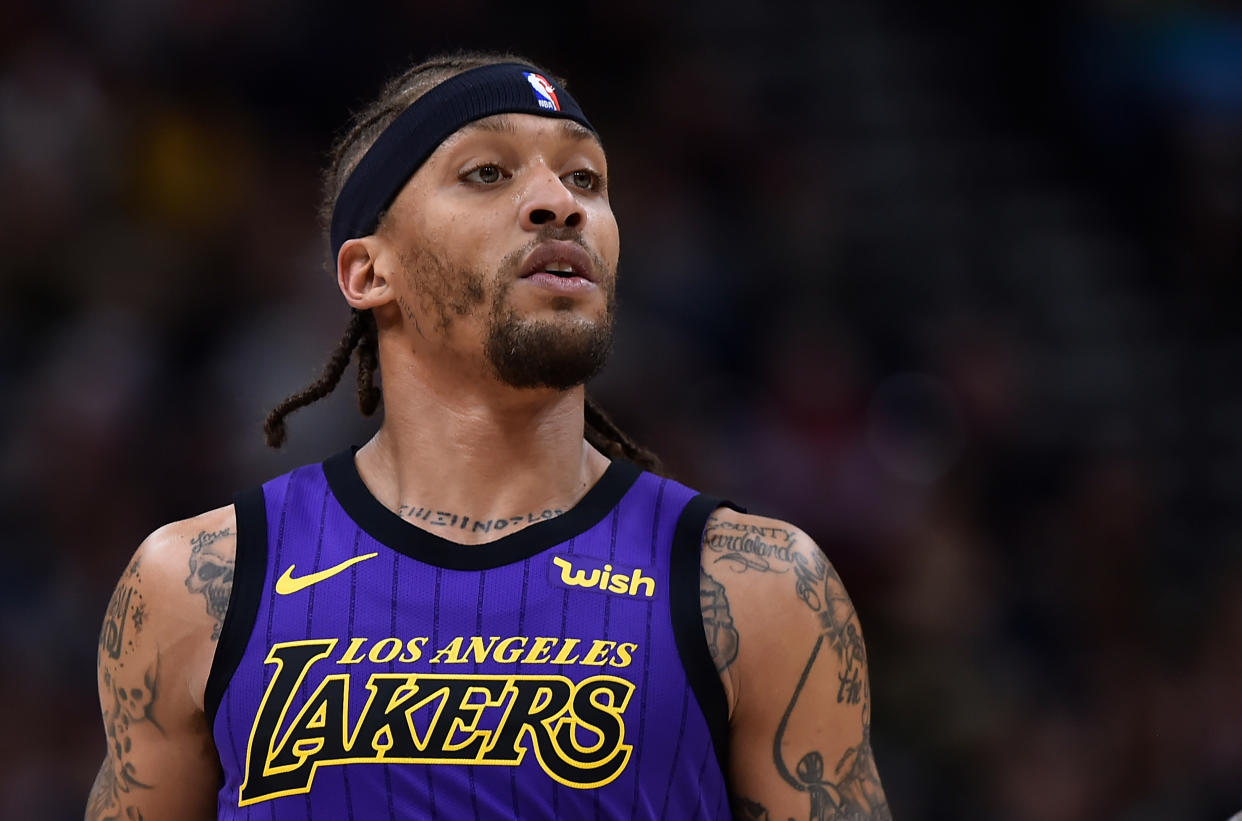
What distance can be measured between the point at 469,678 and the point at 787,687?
0.64 meters

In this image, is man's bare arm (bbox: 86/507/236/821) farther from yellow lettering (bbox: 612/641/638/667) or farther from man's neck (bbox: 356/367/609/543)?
yellow lettering (bbox: 612/641/638/667)

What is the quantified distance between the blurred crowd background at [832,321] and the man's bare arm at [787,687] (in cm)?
435

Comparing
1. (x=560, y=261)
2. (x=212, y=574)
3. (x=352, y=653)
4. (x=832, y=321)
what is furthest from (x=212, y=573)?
(x=832, y=321)

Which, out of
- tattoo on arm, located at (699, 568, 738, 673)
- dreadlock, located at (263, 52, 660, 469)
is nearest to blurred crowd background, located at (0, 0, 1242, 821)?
dreadlock, located at (263, 52, 660, 469)

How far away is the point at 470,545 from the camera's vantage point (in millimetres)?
3332

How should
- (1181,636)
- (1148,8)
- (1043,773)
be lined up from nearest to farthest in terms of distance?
(1043,773) → (1181,636) → (1148,8)

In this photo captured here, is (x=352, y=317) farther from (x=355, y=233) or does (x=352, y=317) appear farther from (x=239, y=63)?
(x=239, y=63)

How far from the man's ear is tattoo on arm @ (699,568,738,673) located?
1.03 metres

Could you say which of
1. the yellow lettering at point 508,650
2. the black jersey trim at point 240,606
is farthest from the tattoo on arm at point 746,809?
the black jersey trim at point 240,606

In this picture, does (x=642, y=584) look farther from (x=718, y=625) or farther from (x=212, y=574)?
(x=212, y=574)

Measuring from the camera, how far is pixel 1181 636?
8336mm

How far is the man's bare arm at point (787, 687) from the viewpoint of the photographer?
3.21 metres

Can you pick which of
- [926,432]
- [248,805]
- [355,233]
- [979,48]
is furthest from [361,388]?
[979,48]

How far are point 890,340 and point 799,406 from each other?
2.91ft
